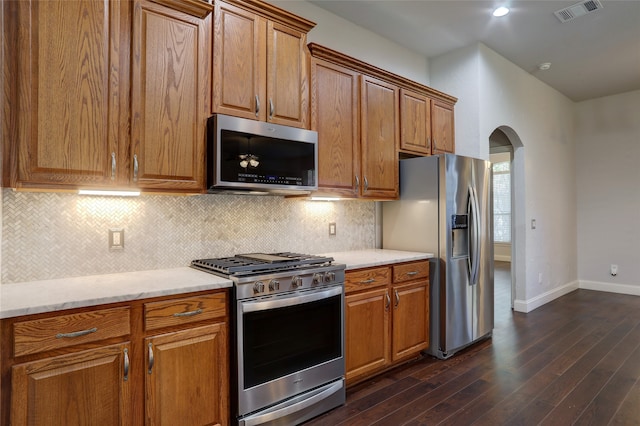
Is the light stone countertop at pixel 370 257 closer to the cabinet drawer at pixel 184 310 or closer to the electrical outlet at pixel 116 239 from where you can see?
the cabinet drawer at pixel 184 310

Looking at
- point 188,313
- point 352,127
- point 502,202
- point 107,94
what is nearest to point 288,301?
point 188,313

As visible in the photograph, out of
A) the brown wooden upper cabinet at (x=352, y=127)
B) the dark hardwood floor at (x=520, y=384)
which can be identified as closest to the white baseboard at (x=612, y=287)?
the dark hardwood floor at (x=520, y=384)

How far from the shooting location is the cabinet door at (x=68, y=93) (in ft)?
5.41

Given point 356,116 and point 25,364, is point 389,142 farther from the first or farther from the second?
point 25,364

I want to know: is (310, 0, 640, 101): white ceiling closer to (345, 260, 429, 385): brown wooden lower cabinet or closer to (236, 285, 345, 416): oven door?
(345, 260, 429, 385): brown wooden lower cabinet

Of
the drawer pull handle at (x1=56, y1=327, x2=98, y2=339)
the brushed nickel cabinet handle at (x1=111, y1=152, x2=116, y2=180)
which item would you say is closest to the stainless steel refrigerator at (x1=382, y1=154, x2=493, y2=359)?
the brushed nickel cabinet handle at (x1=111, y1=152, x2=116, y2=180)

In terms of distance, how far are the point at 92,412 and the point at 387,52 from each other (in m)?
3.80

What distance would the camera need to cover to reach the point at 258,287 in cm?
202

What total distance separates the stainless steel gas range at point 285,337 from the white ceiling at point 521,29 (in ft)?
7.82

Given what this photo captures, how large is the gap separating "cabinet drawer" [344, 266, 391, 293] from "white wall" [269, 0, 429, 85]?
2.01 meters

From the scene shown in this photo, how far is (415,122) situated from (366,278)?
170 cm

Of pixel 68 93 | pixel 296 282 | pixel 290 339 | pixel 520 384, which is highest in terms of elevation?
pixel 68 93

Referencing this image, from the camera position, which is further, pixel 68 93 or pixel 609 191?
pixel 609 191

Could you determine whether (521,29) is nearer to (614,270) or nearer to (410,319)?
(410,319)
